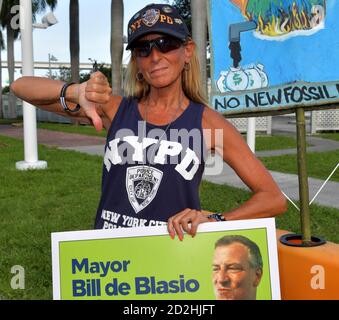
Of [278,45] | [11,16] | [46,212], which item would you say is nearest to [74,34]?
[11,16]

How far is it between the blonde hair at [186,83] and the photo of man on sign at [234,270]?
602 millimetres

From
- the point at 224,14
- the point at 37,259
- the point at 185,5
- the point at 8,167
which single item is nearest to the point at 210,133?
the point at 224,14

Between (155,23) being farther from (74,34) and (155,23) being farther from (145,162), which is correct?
(74,34)

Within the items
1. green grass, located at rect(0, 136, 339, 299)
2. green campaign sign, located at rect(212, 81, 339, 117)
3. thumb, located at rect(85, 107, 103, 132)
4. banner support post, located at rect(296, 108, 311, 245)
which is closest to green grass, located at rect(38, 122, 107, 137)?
green grass, located at rect(0, 136, 339, 299)

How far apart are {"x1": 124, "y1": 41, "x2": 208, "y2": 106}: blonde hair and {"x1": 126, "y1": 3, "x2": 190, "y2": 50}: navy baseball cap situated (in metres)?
0.14

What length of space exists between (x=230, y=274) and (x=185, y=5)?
3126 cm

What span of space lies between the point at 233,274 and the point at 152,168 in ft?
1.63

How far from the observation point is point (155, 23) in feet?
5.80

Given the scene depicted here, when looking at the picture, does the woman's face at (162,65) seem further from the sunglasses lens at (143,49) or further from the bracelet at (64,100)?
the bracelet at (64,100)

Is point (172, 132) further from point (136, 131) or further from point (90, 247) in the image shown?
point (90, 247)

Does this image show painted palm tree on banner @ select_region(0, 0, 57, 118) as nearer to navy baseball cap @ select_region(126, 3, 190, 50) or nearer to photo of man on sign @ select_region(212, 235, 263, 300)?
navy baseball cap @ select_region(126, 3, 190, 50)
